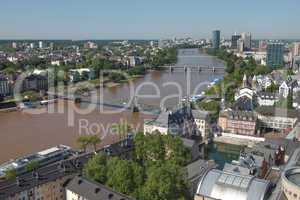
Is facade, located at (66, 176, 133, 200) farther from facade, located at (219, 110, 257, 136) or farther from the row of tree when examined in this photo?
facade, located at (219, 110, 257, 136)

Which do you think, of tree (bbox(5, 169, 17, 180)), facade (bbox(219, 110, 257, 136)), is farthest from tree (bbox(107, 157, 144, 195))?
facade (bbox(219, 110, 257, 136))

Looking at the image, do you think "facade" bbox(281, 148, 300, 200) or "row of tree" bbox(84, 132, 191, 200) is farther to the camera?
"row of tree" bbox(84, 132, 191, 200)

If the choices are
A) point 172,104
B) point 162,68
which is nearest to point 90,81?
point 172,104

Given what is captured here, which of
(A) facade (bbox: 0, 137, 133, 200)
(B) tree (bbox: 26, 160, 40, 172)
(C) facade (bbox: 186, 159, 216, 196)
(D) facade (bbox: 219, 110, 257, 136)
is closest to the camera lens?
(A) facade (bbox: 0, 137, 133, 200)

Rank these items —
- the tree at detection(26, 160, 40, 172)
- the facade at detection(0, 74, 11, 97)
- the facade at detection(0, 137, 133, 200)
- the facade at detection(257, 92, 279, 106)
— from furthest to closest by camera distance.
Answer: the facade at detection(0, 74, 11, 97) < the facade at detection(257, 92, 279, 106) < the tree at detection(26, 160, 40, 172) < the facade at detection(0, 137, 133, 200)

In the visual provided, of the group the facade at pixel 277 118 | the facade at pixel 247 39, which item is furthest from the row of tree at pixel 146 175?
the facade at pixel 247 39

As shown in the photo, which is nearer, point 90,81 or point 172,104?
point 172,104

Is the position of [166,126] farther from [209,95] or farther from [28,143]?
[209,95]
